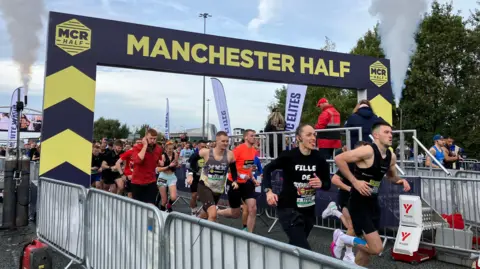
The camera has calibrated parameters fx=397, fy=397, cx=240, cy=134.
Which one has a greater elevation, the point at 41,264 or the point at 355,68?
the point at 355,68

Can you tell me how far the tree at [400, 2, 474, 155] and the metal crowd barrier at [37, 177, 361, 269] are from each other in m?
26.4

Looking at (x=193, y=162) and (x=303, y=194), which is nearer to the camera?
(x=303, y=194)

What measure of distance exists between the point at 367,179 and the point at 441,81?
85.4ft

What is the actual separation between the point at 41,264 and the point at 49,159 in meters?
1.94

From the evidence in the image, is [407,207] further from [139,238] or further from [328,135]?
[139,238]

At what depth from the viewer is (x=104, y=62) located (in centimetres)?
627

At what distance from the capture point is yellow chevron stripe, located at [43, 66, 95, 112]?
5.85 metres

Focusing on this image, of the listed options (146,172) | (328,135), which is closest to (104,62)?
(146,172)

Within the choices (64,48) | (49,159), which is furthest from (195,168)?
(64,48)

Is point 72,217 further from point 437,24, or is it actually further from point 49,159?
point 437,24

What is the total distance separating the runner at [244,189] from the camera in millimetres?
→ 6789

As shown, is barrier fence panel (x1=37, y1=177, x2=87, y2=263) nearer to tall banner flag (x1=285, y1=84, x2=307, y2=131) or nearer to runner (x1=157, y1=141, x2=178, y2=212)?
runner (x1=157, y1=141, x2=178, y2=212)

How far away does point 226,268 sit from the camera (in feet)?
8.02

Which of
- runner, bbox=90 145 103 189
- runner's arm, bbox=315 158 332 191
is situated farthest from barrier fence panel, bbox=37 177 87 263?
runner, bbox=90 145 103 189
